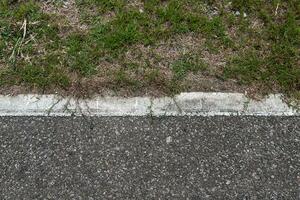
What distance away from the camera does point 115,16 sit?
3.62 meters

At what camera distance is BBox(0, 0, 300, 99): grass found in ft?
10.6

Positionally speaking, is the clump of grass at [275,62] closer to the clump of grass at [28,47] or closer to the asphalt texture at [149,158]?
the asphalt texture at [149,158]

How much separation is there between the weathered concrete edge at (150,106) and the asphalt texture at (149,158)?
53mm

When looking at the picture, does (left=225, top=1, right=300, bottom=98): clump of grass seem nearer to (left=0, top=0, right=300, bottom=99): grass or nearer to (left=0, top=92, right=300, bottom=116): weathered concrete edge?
(left=0, top=0, right=300, bottom=99): grass

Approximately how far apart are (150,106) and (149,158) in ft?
1.36

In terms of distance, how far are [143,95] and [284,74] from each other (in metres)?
1.05

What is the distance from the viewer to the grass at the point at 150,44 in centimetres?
324

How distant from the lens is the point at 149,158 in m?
2.87

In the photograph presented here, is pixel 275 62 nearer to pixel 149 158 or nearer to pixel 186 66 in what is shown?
pixel 186 66

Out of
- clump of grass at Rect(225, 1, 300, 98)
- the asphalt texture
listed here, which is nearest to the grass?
clump of grass at Rect(225, 1, 300, 98)

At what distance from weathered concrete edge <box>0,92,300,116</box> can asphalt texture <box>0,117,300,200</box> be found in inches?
2.1

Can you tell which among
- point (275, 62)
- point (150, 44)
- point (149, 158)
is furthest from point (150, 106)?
point (275, 62)

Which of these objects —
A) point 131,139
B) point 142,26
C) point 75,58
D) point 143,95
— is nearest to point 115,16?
point 142,26

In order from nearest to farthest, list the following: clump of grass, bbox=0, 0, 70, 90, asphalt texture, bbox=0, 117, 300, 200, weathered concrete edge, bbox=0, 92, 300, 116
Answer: asphalt texture, bbox=0, 117, 300, 200, weathered concrete edge, bbox=0, 92, 300, 116, clump of grass, bbox=0, 0, 70, 90
